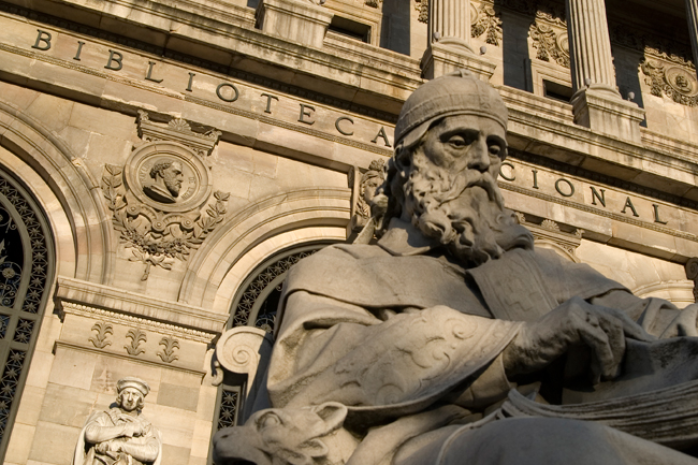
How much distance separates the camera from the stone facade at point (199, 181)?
10281mm

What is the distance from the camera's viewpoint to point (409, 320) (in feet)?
8.77

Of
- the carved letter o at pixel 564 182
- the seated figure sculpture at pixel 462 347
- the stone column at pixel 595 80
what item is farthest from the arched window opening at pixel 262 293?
the seated figure sculpture at pixel 462 347

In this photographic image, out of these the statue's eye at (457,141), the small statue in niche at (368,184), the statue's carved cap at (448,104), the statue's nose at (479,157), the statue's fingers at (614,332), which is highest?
the small statue in niche at (368,184)

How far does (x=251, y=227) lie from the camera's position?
1212 centimetres

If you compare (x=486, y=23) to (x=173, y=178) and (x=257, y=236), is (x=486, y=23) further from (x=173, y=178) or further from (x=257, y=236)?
(x=173, y=178)

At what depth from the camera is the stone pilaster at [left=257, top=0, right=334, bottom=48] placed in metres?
13.9

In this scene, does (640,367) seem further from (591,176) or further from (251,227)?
(591,176)

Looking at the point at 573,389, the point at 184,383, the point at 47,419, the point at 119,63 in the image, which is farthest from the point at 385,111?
the point at 573,389

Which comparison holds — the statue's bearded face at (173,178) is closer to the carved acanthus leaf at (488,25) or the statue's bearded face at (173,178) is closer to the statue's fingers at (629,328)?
the statue's fingers at (629,328)

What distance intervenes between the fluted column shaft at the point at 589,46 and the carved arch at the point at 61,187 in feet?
29.5

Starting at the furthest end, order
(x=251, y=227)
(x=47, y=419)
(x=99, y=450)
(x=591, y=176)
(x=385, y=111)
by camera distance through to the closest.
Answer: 1. (x=591, y=176)
2. (x=385, y=111)
3. (x=251, y=227)
4. (x=47, y=419)
5. (x=99, y=450)

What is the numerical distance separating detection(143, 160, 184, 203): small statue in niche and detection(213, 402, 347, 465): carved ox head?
9278 millimetres

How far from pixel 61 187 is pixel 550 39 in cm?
1333

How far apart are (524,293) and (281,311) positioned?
816 mm
